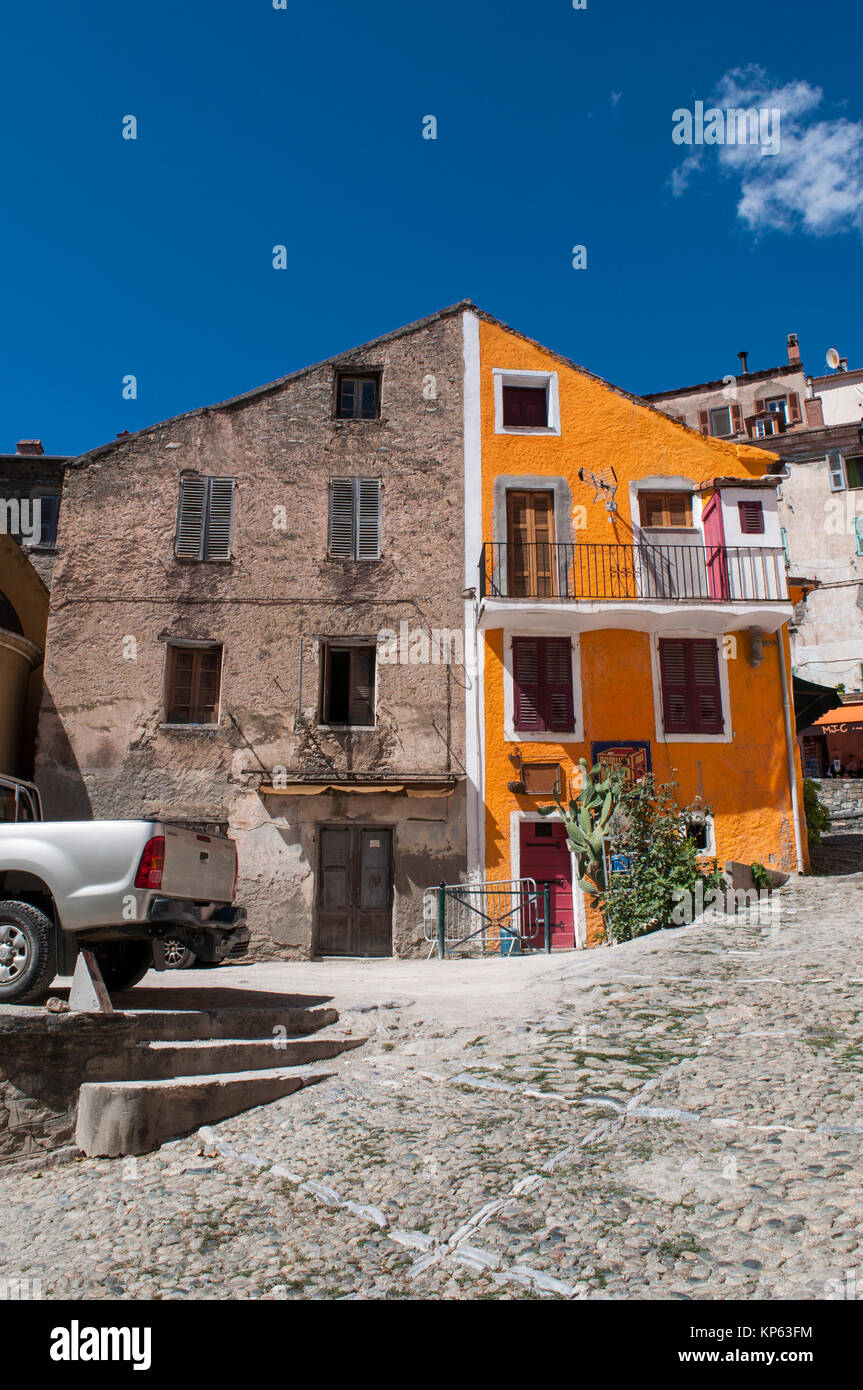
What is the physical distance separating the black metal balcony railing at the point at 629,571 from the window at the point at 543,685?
3.15 ft

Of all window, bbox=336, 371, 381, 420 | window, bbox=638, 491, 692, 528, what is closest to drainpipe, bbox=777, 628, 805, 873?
window, bbox=638, 491, 692, 528

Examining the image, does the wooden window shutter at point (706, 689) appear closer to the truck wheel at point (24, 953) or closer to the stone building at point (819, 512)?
the truck wheel at point (24, 953)

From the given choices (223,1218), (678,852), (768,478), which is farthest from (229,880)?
(768,478)

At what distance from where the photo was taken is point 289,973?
11953 millimetres

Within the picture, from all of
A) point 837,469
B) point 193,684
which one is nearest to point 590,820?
point 193,684

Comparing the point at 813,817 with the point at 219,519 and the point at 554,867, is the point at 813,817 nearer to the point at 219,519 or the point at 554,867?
the point at 554,867

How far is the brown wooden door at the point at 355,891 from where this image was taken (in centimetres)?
1578

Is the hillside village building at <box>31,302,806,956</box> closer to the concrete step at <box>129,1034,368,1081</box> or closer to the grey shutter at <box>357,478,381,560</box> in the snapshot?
the grey shutter at <box>357,478,381,560</box>

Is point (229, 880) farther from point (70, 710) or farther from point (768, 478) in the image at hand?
point (768, 478)

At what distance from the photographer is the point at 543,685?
16.6m

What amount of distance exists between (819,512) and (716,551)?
61.4ft

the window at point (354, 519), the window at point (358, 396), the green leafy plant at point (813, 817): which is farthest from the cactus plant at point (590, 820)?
the window at point (358, 396)

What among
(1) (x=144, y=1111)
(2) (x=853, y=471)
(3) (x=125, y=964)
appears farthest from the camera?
(2) (x=853, y=471)
